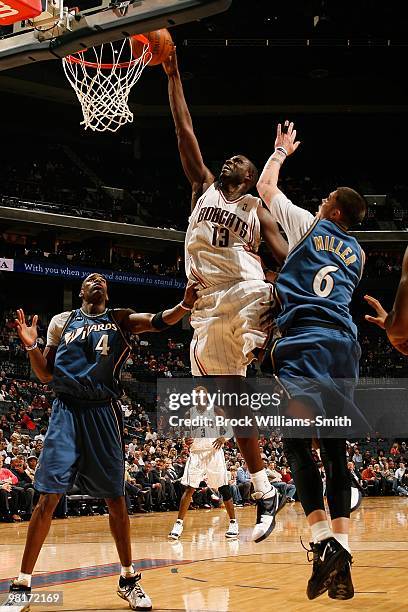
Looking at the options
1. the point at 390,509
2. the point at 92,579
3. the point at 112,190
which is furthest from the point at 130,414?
the point at 92,579

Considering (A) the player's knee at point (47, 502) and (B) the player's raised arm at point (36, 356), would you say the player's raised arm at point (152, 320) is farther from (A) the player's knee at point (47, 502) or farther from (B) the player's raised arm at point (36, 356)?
(A) the player's knee at point (47, 502)

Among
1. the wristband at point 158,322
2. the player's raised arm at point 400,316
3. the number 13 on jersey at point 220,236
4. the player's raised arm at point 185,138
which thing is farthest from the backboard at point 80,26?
the player's raised arm at point 400,316

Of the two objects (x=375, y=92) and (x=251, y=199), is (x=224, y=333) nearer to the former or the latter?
(x=251, y=199)

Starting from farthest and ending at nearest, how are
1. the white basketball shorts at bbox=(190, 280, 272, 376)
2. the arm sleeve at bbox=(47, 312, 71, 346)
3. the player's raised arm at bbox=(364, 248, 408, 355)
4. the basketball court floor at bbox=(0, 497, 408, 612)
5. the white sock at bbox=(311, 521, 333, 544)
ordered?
1. the arm sleeve at bbox=(47, 312, 71, 346)
2. the basketball court floor at bbox=(0, 497, 408, 612)
3. the white basketball shorts at bbox=(190, 280, 272, 376)
4. the white sock at bbox=(311, 521, 333, 544)
5. the player's raised arm at bbox=(364, 248, 408, 355)

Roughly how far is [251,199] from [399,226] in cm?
2360

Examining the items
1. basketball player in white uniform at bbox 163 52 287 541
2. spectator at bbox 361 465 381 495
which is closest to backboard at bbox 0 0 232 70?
basketball player in white uniform at bbox 163 52 287 541

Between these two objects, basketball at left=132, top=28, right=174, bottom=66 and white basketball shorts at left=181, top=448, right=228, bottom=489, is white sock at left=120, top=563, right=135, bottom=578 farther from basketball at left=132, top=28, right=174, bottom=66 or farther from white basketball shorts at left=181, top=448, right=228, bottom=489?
white basketball shorts at left=181, top=448, right=228, bottom=489

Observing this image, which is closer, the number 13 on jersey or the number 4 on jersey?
the number 13 on jersey

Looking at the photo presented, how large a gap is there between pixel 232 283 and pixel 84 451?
64.6 inches

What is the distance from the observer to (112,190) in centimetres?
2775

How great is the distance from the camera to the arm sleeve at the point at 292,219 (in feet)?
14.1

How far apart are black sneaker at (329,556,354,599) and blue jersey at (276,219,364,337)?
1.19m

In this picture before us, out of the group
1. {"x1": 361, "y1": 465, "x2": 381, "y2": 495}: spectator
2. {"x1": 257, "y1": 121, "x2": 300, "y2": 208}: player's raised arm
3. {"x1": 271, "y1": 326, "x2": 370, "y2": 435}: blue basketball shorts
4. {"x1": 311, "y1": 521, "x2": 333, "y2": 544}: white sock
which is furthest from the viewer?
{"x1": 361, "y1": 465, "x2": 381, "y2": 495}: spectator

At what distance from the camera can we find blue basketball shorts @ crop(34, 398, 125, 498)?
5242 millimetres
